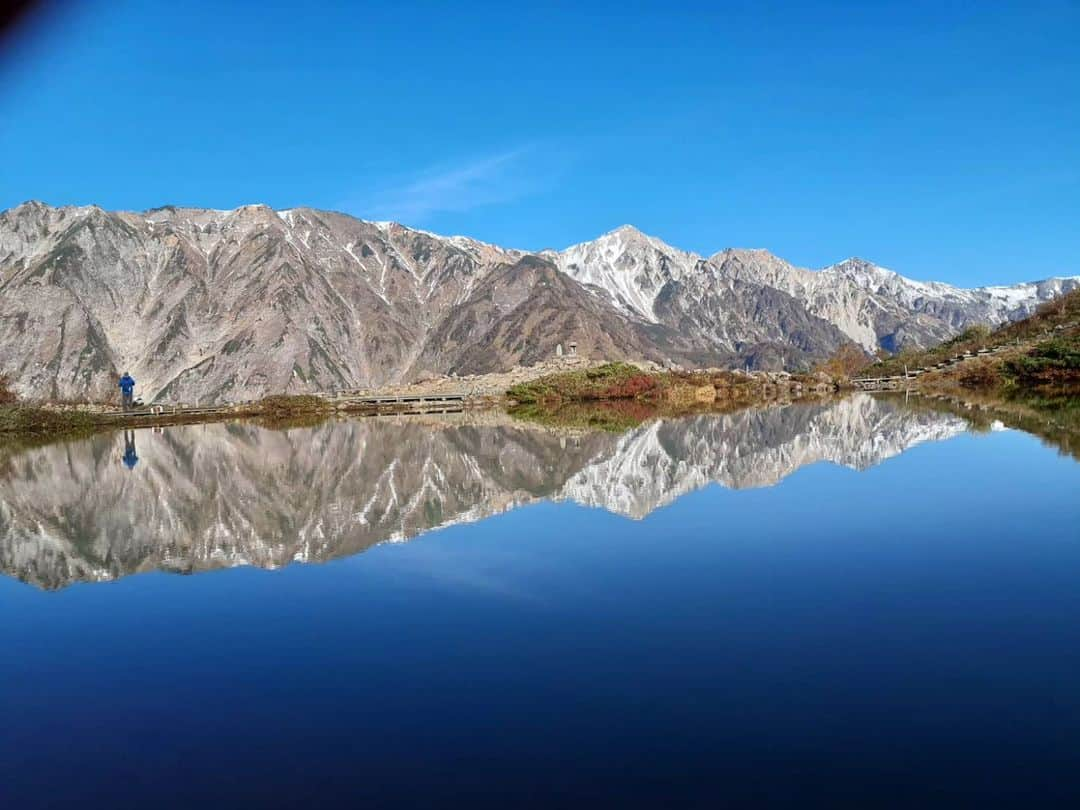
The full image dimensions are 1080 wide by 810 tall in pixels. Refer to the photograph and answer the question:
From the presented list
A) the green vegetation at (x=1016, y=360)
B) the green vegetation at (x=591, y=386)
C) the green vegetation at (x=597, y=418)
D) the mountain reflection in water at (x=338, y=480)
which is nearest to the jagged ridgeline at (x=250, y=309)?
the green vegetation at (x=591, y=386)

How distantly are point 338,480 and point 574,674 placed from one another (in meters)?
12.2

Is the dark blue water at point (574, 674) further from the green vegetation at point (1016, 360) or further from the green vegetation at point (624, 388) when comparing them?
the green vegetation at point (624, 388)

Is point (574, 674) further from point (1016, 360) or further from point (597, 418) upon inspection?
point (1016, 360)

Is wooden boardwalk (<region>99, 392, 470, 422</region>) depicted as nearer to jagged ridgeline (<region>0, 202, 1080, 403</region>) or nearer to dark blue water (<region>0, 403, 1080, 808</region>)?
dark blue water (<region>0, 403, 1080, 808</region>)

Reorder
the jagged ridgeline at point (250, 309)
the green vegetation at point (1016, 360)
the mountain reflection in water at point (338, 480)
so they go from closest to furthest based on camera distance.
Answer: the mountain reflection in water at point (338, 480)
the green vegetation at point (1016, 360)
the jagged ridgeline at point (250, 309)

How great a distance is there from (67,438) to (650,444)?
24183 millimetres

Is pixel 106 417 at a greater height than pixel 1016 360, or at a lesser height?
lesser

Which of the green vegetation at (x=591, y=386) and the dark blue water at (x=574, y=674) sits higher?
the green vegetation at (x=591, y=386)

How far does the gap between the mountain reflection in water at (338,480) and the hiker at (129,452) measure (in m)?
0.07

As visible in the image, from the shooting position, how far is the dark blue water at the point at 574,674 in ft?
15.5

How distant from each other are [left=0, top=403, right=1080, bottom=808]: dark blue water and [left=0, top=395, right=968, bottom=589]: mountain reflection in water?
1.17m

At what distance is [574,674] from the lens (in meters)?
6.19

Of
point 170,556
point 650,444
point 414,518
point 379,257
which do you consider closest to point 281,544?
point 170,556

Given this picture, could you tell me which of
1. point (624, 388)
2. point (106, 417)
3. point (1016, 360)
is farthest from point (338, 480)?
point (1016, 360)
